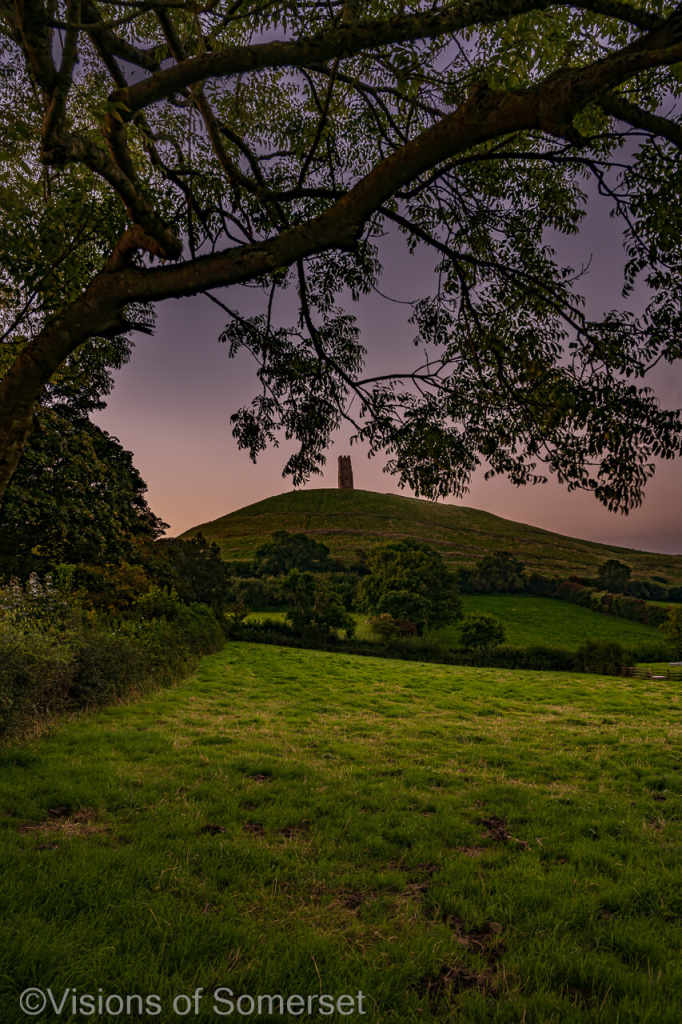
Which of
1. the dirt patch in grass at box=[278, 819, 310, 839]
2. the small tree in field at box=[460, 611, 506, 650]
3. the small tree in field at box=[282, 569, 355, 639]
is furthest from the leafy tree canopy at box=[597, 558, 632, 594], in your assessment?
the dirt patch in grass at box=[278, 819, 310, 839]

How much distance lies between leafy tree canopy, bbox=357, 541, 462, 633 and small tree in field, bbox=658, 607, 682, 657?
21.6 meters

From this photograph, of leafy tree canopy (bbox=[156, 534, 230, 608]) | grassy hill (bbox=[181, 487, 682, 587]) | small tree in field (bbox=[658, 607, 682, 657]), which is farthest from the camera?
grassy hill (bbox=[181, 487, 682, 587])

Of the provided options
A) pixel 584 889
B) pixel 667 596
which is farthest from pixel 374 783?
pixel 667 596

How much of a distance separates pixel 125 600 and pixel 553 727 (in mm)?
18727

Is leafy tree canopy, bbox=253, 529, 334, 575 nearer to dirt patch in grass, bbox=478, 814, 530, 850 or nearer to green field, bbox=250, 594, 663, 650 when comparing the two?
green field, bbox=250, 594, 663, 650

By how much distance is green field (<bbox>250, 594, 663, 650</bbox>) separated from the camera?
55906 mm

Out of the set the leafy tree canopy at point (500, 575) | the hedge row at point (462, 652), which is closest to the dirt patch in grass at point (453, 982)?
the hedge row at point (462, 652)

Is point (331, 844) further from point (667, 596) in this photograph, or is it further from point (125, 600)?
point (667, 596)

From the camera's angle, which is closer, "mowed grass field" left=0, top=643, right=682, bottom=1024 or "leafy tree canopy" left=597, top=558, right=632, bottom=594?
"mowed grass field" left=0, top=643, right=682, bottom=1024

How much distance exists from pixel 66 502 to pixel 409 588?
47531 millimetres

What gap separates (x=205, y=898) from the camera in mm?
4012

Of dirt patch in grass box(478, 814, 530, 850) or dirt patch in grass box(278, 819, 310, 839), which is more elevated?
dirt patch in grass box(278, 819, 310, 839)

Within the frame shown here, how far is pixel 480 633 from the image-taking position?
4903cm

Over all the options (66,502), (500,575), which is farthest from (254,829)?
(500,575)
